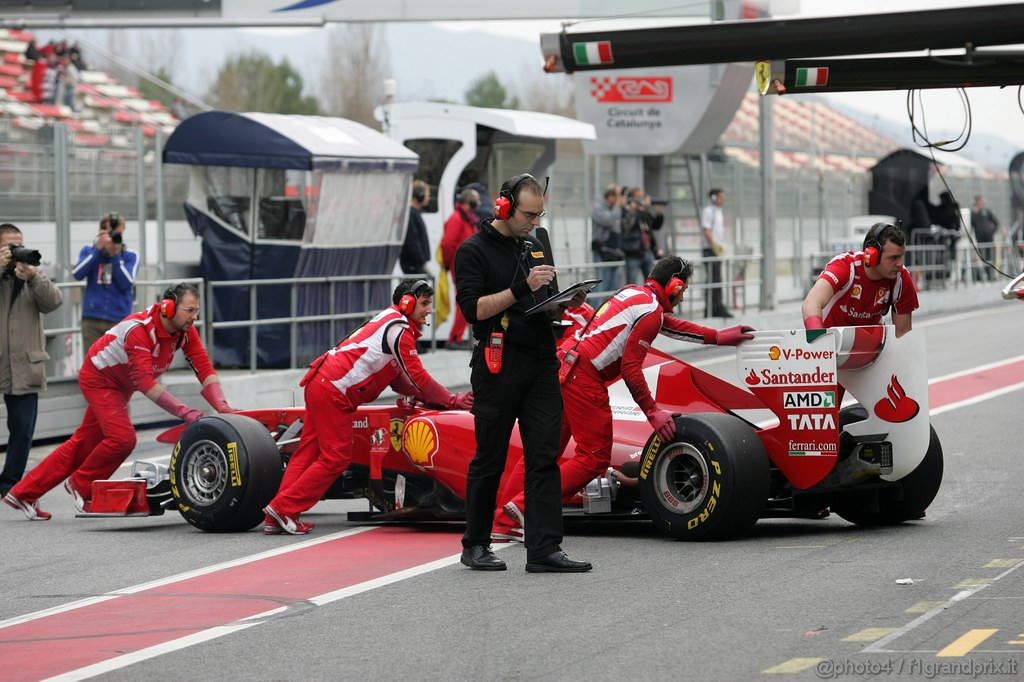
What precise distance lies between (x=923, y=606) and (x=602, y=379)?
282cm

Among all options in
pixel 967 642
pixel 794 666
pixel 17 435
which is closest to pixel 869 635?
pixel 967 642

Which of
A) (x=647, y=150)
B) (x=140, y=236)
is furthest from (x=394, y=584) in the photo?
(x=647, y=150)

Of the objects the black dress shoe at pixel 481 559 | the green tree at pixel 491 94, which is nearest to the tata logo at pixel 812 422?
the black dress shoe at pixel 481 559

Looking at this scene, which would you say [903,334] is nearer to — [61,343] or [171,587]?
[171,587]

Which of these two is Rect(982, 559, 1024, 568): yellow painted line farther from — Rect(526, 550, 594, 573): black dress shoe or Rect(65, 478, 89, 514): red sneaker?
Rect(65, 478, 89, 514): red sneaker

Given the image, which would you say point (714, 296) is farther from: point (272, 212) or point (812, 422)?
point (812, 422)

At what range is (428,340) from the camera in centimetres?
2167

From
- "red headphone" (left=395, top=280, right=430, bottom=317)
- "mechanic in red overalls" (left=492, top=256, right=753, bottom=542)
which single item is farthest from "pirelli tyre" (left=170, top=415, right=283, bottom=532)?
"mechanic in red overalls" (left=492, top=256, right=753, bottom=542)

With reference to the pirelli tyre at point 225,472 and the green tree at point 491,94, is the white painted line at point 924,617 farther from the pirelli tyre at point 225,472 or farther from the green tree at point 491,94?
the green tree at point 491,94

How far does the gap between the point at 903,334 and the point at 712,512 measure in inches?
68.0

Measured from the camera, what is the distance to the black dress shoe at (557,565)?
8602mm

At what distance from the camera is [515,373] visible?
864cm

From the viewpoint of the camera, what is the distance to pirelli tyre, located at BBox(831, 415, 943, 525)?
32.3ft

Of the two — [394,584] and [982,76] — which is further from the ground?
[982,76]
